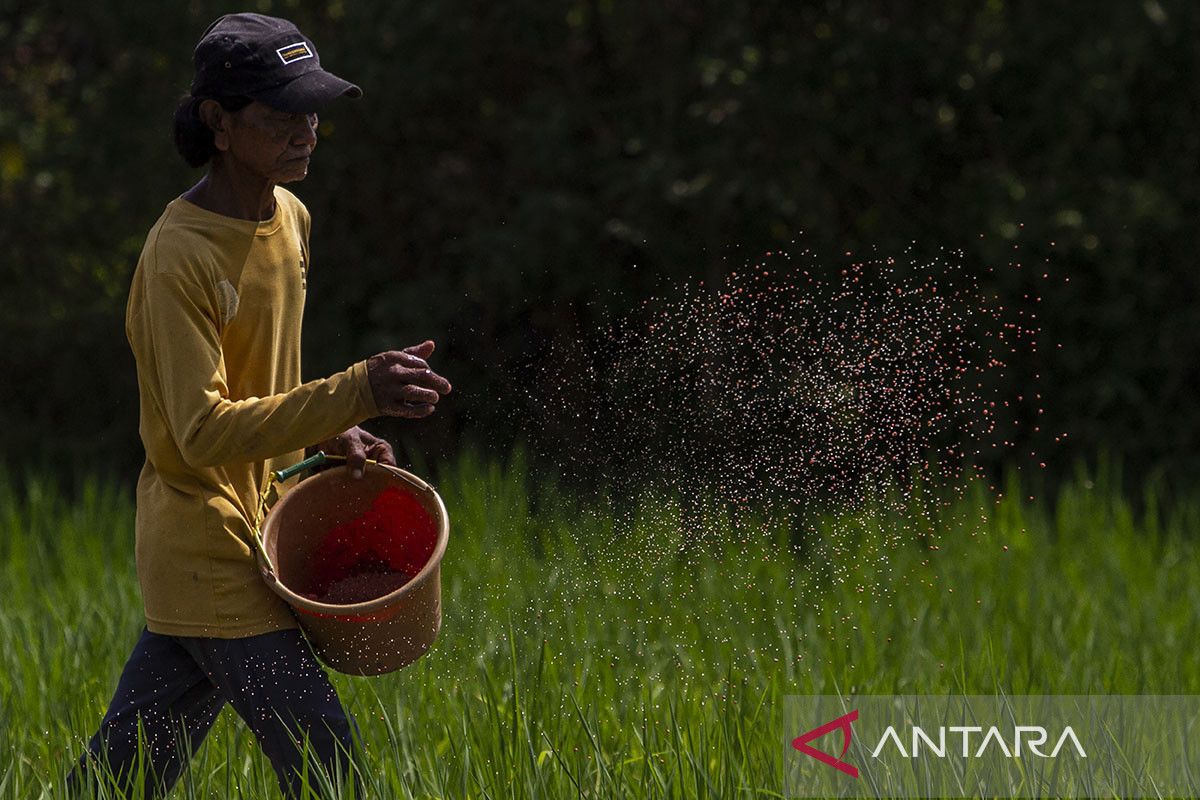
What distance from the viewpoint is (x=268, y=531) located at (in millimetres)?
2703

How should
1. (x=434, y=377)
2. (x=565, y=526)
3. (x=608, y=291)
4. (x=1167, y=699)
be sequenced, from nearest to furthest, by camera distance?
(x=434, y=377) → (x=1167, y=699) → (x=565, y=526) → (x=608, y=291)

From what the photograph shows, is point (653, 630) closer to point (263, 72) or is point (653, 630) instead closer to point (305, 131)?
point (305, 131)

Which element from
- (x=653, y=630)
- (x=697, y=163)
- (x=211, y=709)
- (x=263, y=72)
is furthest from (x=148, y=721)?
(x=697, y=163)

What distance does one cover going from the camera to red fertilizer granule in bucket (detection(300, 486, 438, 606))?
2.88 m

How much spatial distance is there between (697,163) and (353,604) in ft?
12.9

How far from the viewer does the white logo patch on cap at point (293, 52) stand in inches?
105

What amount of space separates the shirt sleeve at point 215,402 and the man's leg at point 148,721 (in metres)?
0.41

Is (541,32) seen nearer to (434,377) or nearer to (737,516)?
(737,516)

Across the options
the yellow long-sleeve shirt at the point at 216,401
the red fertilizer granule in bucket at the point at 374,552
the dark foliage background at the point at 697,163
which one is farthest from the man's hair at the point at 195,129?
the dark foliage background at the point at 697,163

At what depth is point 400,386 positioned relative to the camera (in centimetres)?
252

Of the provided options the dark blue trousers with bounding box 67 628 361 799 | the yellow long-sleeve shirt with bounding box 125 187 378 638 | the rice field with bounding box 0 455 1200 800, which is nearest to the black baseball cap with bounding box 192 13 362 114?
the yellow long-sleeve shirt with bounding box 125 187 378 638

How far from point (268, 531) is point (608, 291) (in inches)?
159

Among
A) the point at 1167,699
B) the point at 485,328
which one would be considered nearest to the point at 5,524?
the point at 485,328

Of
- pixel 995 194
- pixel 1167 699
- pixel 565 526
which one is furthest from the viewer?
pixel 995 194
